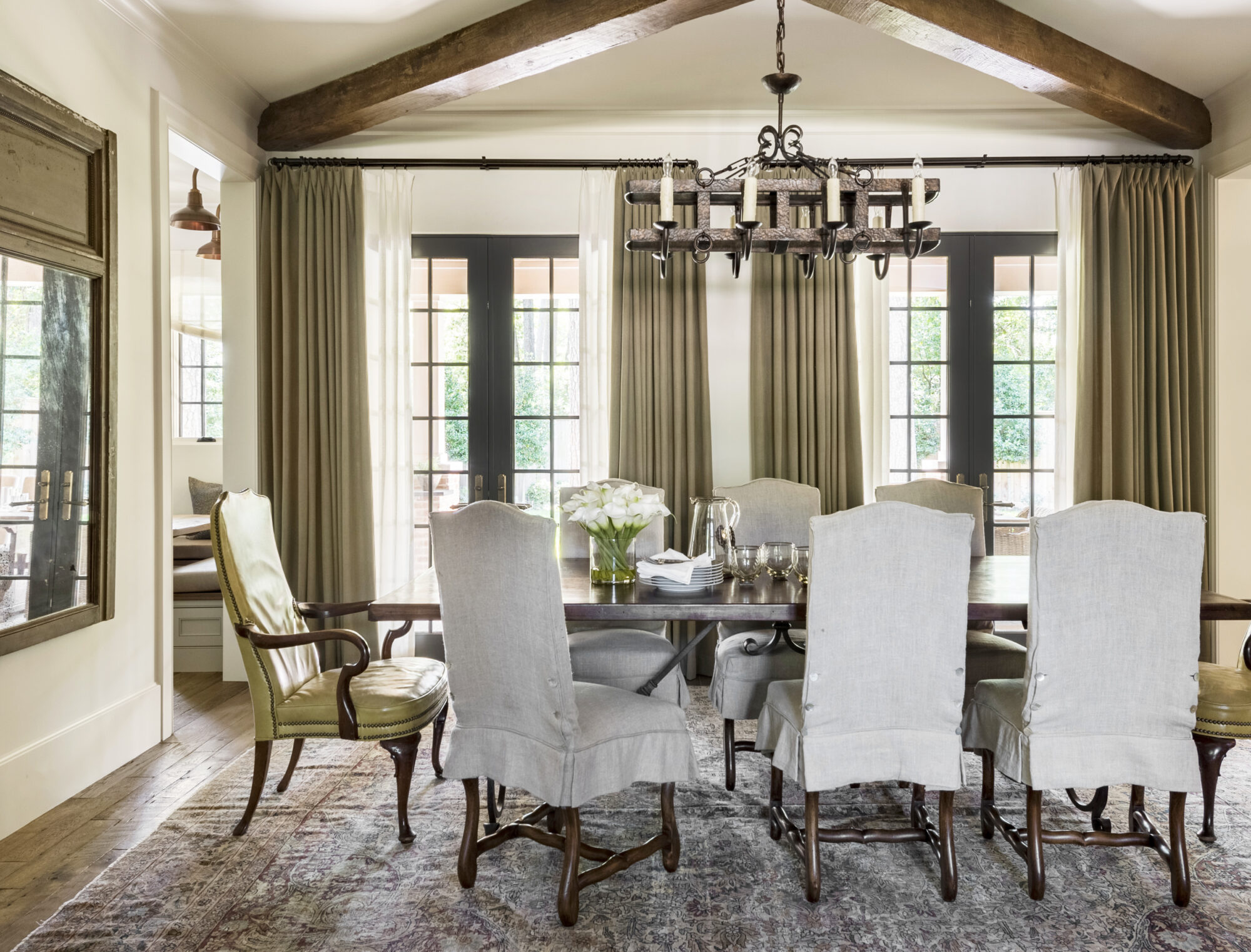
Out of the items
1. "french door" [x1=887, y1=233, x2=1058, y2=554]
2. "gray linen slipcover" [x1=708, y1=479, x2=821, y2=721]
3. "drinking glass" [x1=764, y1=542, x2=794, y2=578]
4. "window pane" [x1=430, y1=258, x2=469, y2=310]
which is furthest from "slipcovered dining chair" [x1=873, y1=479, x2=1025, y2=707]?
"window pane" [x1=430, y1=258, x2=469, y2=310]

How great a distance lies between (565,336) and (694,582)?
2.37 m

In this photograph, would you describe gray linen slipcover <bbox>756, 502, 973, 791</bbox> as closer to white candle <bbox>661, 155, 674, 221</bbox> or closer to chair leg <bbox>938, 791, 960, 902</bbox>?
chair leg <bbox>938, 791, 960, 902</bbox>

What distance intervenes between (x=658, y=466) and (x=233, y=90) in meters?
2.80

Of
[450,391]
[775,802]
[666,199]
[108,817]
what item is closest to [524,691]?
[775,802]

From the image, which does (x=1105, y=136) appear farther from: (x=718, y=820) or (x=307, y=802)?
(x=307, y=802)

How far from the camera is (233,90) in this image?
4.02m

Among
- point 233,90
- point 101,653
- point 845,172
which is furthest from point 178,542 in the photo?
point 845,172

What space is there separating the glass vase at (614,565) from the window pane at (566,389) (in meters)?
1.92

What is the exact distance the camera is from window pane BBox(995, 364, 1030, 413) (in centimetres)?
459

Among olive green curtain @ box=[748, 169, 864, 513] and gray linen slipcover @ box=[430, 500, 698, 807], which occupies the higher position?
olive green curtain @ box=[748, 169, 864, 513]

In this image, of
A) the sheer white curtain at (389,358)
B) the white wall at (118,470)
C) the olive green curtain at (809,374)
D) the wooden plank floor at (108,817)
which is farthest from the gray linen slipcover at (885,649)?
the sheer white curtain at (389,358)

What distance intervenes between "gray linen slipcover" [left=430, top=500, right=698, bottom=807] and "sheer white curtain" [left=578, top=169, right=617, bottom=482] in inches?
91.0

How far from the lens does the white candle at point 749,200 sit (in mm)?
2510

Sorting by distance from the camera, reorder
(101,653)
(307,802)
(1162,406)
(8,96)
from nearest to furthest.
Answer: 1. (8,96)
2. (307,802)
3. (101,653)
4. (1162,406)
